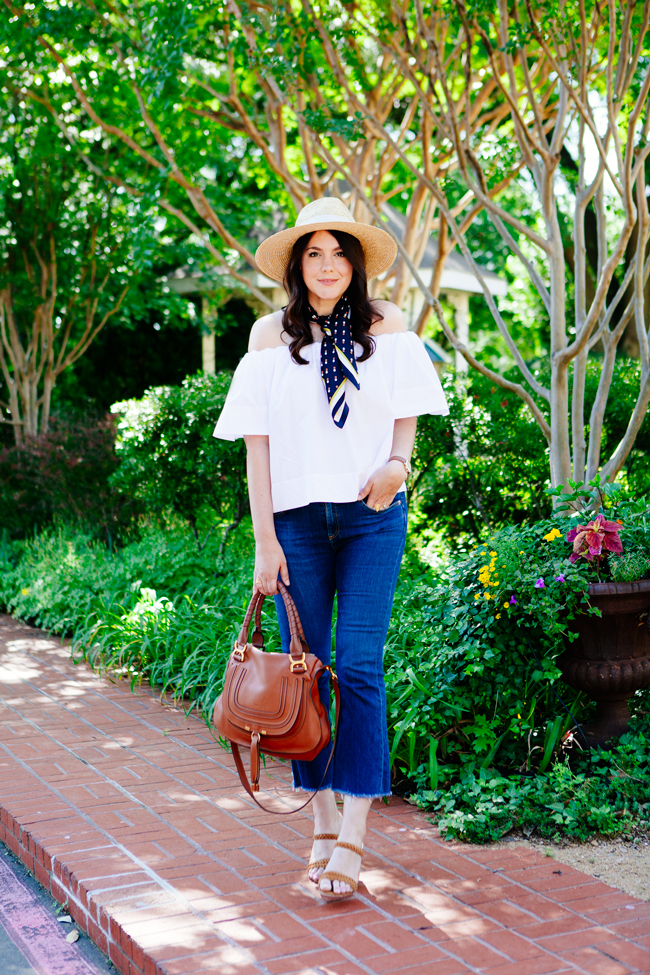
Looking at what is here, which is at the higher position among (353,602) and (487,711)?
(353,602)

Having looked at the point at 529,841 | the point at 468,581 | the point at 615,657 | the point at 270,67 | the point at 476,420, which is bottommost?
the point at 529,841

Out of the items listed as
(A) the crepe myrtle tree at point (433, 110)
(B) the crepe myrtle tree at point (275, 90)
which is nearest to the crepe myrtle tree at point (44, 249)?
(A) the crepe myrtle tree at point (433, 110)

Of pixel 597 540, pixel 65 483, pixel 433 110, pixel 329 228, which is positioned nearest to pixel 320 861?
pixel 597 540

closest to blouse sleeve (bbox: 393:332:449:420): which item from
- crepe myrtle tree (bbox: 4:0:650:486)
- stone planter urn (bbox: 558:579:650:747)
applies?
stone planter urn (bbox: 558:579:650:747)

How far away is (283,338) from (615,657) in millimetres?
1900

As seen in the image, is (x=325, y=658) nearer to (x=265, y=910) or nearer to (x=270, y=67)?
(x=265, y=910)

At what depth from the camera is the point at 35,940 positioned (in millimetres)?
2865

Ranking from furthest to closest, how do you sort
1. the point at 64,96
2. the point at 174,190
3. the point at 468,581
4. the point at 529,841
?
the point at 174,190 → the point at 64,96 → the point at 468,581 → the point at 529,841

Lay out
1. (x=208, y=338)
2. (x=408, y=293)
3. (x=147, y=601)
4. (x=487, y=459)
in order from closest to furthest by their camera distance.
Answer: (x=147, y=601), (x=487, y=459), (x=408, y=293), (x=208, y=338)

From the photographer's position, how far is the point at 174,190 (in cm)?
1072

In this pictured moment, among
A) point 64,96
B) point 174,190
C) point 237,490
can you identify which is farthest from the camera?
point 174,190

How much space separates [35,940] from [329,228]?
238 centimetres

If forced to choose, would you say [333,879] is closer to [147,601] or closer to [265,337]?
[265,337]

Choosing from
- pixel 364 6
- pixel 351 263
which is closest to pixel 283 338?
pixel 351 263
